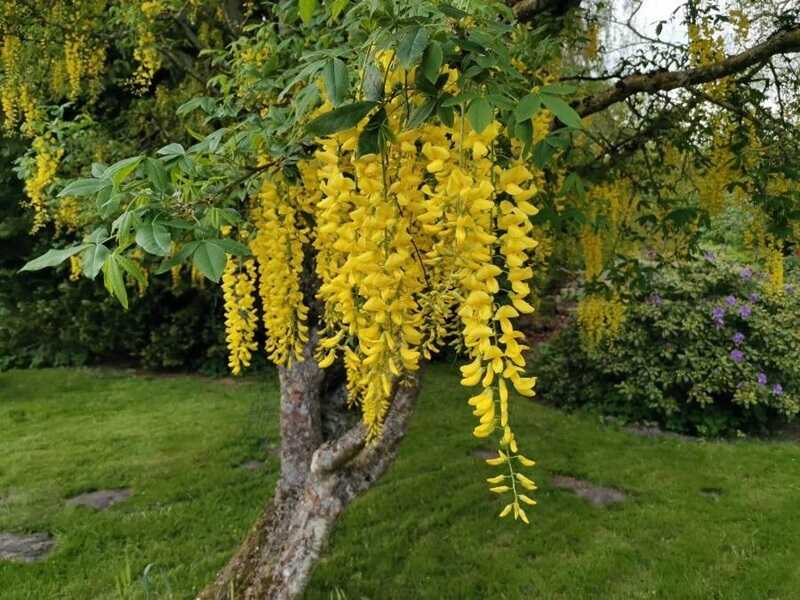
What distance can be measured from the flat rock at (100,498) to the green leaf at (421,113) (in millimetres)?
4960

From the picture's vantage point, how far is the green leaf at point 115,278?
48.8 inches

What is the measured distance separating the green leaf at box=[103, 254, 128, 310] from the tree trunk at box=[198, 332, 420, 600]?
1.96 metres

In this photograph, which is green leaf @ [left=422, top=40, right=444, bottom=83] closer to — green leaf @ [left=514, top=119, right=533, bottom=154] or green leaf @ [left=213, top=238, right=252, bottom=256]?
green leaf @ [left=514, top=119, right=533, bottom=154]

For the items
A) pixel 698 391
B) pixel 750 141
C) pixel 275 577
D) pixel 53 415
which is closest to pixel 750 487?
pixel 698 391

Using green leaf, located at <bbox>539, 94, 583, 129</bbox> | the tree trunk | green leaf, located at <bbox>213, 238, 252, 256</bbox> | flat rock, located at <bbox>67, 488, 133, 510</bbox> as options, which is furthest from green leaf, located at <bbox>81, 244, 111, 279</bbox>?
flat rock, located at <bbox>67, 488, 133, 510</bbox>

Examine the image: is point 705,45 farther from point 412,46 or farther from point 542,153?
point 412,46

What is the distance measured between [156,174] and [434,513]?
3.95 m

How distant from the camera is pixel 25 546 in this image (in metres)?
4.46

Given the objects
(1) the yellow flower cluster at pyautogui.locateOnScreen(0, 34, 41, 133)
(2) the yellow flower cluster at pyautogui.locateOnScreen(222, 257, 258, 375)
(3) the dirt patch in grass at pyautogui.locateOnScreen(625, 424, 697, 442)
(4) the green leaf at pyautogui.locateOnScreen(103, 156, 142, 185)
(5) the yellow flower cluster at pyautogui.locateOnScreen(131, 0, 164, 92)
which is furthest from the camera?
(3) the dirt patch in grass at pyautogui.locateOnScreen(625, 424, 697, 442)

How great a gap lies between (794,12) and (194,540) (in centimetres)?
494

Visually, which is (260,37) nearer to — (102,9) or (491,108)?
(491,108)

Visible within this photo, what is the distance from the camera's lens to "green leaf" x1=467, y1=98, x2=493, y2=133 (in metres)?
1.07

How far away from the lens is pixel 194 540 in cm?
453

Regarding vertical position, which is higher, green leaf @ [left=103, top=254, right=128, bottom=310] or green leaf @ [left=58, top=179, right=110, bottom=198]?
green leaf @ [left=58, top=179, right=110, bottom=198]
